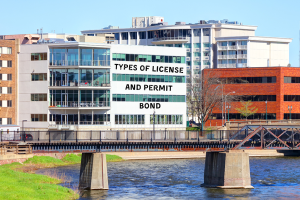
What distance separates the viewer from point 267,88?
13200 centimetres

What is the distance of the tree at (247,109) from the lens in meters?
129

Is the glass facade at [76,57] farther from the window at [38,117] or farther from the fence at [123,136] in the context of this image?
the fence at [123,136]

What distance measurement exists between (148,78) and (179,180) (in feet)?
148

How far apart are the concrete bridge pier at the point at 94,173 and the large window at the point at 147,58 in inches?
2008

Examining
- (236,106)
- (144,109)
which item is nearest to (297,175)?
(144,109)

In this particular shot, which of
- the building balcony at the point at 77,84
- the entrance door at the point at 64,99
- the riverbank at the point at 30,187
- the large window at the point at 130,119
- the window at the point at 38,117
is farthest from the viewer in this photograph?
the large window at the point at 130,119

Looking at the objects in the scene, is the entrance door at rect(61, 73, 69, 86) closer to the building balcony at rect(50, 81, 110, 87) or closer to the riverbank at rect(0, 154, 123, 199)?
the building balcony at rect(50, 81, 110, 87)

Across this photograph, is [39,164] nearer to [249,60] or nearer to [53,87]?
[53,87]

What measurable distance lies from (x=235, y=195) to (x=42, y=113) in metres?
58.4

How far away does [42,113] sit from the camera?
→ 101 metres

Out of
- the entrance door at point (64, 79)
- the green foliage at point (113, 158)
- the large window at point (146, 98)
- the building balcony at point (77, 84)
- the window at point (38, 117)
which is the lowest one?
the green foliage at point (113, 158)

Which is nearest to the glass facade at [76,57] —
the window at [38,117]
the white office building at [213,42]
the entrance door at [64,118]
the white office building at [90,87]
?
the white office building at [90,87]

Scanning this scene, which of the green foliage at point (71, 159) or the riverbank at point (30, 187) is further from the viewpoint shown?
the green foliage at point (71, 159)

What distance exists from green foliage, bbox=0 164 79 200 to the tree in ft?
272
